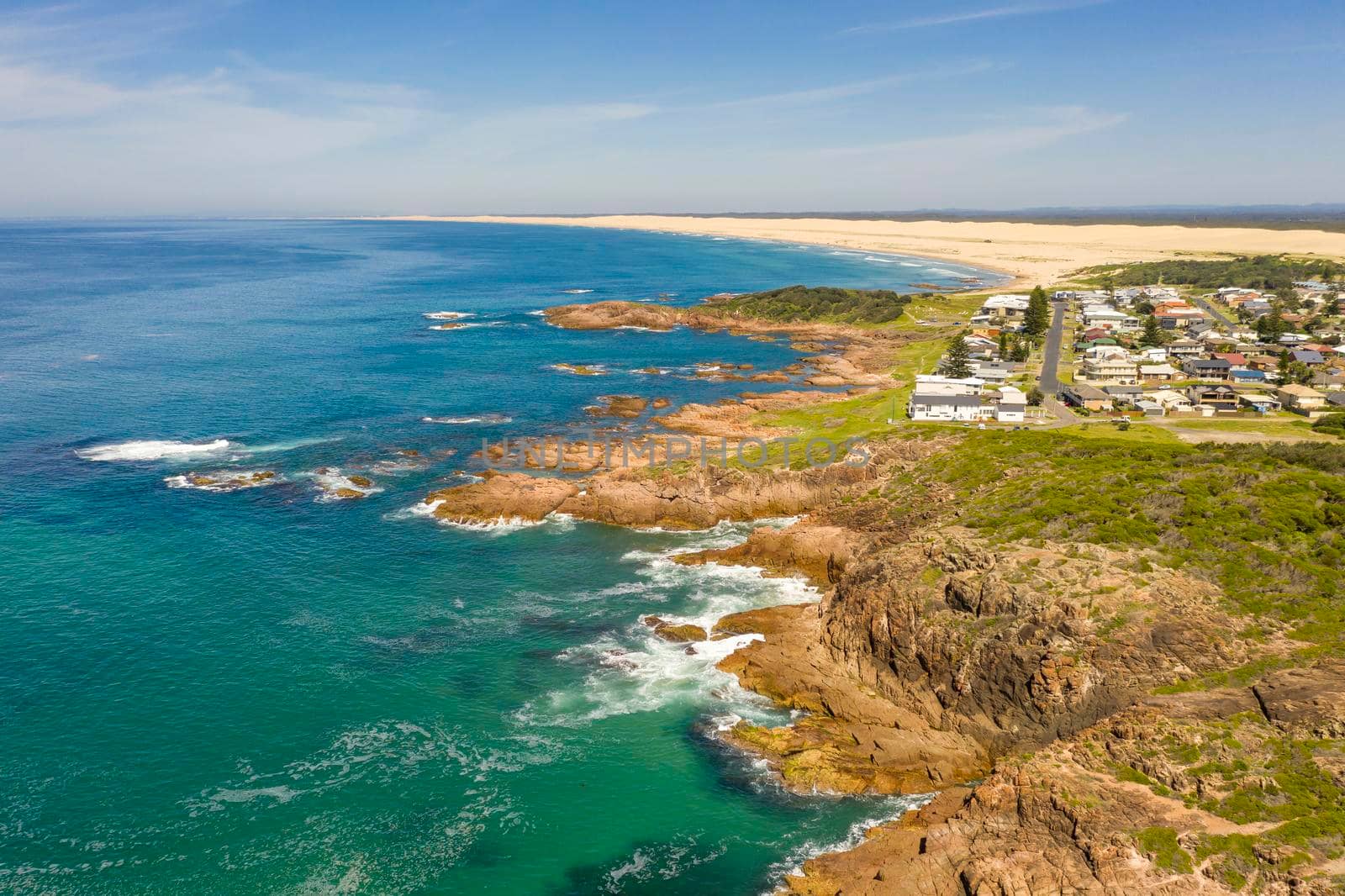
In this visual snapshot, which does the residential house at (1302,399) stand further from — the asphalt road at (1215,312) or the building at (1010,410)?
the asphalt road at (1215,312)

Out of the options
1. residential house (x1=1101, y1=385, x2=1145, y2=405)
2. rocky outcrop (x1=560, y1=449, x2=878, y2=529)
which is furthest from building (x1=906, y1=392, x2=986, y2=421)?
rocky outcrop (x1=560, y1=449, x2=878, y2=529)

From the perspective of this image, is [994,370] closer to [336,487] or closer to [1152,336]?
[1152,336]

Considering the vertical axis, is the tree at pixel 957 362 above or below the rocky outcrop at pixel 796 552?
above

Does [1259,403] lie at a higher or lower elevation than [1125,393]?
lower

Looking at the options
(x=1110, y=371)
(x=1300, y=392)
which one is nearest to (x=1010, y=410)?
(x=1110, y=371)

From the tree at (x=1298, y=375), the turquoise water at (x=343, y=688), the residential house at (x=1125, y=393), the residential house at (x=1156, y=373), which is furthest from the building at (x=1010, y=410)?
the turquoise water at (x=343, y=688)
